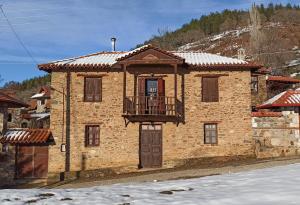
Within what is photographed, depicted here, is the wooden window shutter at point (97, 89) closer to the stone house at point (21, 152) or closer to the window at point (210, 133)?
the stone house at point (21, 152)

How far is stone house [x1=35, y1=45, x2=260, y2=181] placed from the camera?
69.9 feet

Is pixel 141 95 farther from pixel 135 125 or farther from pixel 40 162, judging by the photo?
pixel 40 162

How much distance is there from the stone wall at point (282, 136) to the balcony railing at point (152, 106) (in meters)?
4.74

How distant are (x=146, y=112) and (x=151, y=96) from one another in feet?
3.02

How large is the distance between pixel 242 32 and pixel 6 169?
72.0 m

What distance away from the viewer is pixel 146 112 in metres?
21.1

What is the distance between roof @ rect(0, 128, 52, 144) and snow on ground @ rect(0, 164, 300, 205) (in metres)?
11.5

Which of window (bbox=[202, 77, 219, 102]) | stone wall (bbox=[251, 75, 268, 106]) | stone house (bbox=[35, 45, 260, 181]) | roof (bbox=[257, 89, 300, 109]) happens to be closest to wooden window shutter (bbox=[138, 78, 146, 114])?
stone house (bbox=[35, 45, 260, 181])

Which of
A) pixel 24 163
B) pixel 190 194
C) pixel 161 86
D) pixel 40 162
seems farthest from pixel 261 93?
pixel 190 194

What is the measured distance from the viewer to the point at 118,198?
8695mm

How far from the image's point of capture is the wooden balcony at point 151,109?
2091cm

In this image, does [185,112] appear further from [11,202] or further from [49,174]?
[11,202]

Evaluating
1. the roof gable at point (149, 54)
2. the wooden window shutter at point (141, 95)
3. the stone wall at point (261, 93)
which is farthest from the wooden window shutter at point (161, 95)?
the stone wall at point (261, 93)

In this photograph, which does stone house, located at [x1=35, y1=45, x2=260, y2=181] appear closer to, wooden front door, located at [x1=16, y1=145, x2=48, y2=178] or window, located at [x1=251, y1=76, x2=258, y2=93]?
wooden front door, located at [x1=16, y1=145, x2=48, y2=178]
